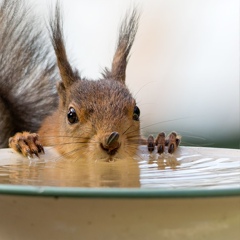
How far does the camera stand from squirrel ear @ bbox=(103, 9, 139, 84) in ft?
3.97

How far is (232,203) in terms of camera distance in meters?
0.43

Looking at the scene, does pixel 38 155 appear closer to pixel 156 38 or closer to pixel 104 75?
pixel 104 75

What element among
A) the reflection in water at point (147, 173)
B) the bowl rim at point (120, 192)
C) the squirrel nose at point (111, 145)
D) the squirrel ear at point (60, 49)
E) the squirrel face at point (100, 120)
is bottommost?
the bowl rim at point (120, 192)

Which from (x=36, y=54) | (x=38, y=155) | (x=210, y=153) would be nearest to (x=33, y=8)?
(x=36, y=54)

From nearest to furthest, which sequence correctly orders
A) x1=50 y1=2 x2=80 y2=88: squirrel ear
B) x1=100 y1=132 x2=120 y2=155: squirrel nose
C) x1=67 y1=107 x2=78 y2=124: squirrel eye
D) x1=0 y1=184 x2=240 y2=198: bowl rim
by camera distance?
x1=0 y1=184 x2=240 y2=198: bowl rim → x1=100 y1=132 x2=120 y2=155: squirrel nose → x1=67 y1=107 x2=78 y2=124: squirrel eye → x1=50 y1=2 x2=80 y2=88: squirrel ear

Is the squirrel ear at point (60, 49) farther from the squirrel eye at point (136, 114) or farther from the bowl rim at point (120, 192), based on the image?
the bowl rim at point (120, 192)

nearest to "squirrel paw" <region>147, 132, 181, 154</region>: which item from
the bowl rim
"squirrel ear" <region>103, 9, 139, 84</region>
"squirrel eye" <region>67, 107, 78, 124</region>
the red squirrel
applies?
the red squirrel

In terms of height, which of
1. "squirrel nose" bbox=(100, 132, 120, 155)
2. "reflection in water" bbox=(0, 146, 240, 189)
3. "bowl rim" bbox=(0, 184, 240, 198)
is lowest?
"bowl rim" bbox=(0, 184, 240, 198)

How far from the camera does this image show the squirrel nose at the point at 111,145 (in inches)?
32.2

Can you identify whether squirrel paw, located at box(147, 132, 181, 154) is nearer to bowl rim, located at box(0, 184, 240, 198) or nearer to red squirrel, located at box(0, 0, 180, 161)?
red squirrel, located at box(0, 0, 180, 161)

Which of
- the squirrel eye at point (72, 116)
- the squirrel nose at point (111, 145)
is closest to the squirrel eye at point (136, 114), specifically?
the squirrel eye at point (72, 116)

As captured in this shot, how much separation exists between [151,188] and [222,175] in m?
0.12

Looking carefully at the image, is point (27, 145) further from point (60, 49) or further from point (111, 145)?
point (60, 49)

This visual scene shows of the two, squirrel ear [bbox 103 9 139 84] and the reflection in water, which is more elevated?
squirrel ear [bbox 103 9 139 84]
